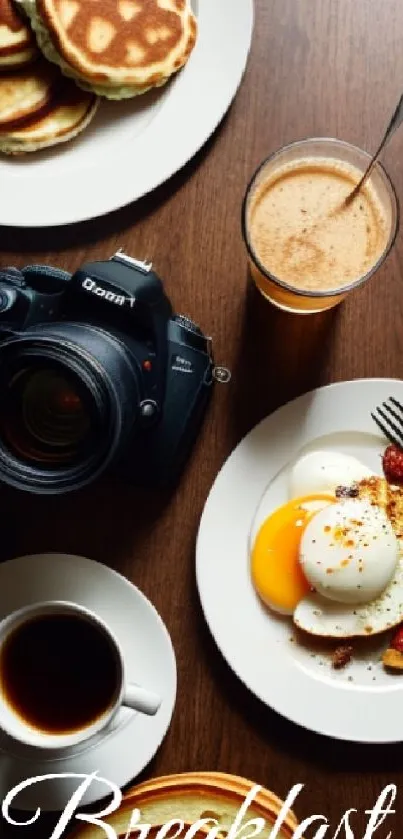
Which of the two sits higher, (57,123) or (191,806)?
(57,123)

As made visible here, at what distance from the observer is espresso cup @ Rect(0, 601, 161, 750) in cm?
117

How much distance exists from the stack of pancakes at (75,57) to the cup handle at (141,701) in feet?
2.05

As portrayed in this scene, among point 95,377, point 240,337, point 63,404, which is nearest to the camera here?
point 95,377

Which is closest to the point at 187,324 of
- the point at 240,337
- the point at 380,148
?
the point at 240,337

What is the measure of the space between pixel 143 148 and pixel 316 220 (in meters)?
0.23

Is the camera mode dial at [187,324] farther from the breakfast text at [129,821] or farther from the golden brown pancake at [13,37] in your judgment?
the breakfast text at [129,821]

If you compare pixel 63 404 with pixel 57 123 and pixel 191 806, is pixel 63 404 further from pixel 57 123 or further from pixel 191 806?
pixel 191 806

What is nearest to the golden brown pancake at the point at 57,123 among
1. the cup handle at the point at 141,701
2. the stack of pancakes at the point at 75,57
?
the stack of pancakes at the point at 75,57

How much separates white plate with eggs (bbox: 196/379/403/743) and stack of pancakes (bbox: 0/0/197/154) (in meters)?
0.42

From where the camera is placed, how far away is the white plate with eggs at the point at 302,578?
1184mm

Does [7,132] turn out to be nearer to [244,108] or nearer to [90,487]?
[244,108]

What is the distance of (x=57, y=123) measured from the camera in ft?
4.02

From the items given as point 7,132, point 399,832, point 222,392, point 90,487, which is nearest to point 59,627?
point 90,487

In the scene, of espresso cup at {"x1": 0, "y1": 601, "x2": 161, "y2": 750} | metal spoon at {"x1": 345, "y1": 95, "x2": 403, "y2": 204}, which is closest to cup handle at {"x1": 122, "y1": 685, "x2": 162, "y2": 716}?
espresso cup at {"x1": 0, "y1": 601, "x2": 161, "y2": 750}
